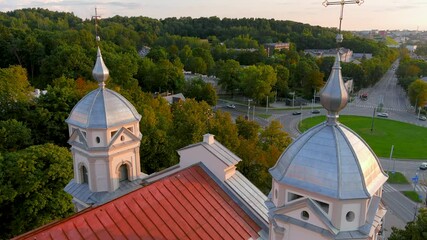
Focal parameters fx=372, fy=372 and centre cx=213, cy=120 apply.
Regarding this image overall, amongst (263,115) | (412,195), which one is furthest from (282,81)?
(412,195)

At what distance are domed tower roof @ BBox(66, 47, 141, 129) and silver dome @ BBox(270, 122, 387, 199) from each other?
36.9ft

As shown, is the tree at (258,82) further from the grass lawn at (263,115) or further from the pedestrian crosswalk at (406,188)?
the pedestrian crosswalk at (406,188)

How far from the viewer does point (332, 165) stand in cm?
1210

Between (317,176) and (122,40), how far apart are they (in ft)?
427

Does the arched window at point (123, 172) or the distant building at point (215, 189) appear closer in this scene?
the distant building at point (215, 189)

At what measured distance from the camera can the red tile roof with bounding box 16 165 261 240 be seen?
14695 millimetres

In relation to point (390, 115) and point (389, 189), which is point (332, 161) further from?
point (390, 115)

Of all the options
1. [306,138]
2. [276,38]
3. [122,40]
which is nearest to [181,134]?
[306,138]

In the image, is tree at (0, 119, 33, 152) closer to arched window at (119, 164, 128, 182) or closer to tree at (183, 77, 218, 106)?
arched window at (119, 164, 128, 182)

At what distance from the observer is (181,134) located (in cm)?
4053

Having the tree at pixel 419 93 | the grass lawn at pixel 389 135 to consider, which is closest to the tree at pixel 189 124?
the grass lawn at pixel 389 135

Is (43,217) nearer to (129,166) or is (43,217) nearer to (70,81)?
(129,166)

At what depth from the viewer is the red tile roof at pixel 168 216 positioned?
14695 millimetres

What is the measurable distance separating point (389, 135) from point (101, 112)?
6441 cm
